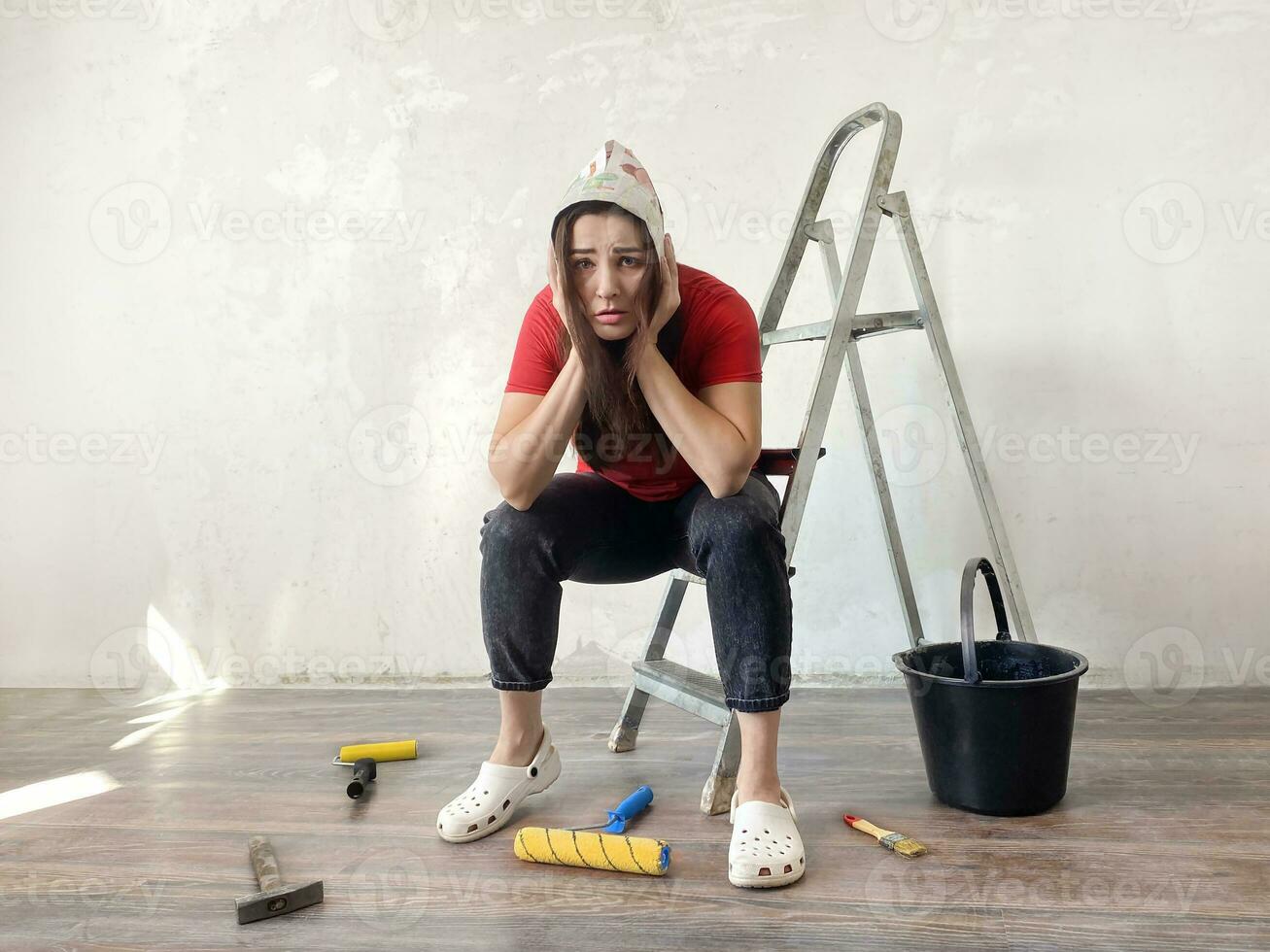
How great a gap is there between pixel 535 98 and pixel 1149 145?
1560mm

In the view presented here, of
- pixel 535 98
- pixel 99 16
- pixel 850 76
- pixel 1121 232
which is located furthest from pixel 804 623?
pixel 99 16

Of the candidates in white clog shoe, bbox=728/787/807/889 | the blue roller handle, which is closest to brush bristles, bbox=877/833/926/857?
white clog shoe, bbox=728/787/807/889

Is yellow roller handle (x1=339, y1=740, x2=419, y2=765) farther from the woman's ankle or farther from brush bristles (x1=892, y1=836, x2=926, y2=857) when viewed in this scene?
brush bristles (x1=892, y1=836, x2=926, y2=857)

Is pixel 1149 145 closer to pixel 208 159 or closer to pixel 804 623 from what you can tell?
pixel 804 623

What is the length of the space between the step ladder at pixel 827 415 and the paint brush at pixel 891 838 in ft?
0.71

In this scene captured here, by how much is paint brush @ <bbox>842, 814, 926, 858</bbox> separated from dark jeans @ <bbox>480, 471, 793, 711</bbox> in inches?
9.7

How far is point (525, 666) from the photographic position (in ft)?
4.80

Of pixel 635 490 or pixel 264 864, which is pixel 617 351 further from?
pixel 264 864

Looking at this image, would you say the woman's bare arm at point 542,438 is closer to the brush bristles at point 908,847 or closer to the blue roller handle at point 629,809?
the blue roller handle at point 629,809

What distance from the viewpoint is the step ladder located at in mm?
1595

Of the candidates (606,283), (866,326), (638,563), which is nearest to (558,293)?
(606,283)

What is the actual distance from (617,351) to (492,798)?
756 mm

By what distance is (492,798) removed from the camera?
1456 mm

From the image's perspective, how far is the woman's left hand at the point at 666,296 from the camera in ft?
4.70
